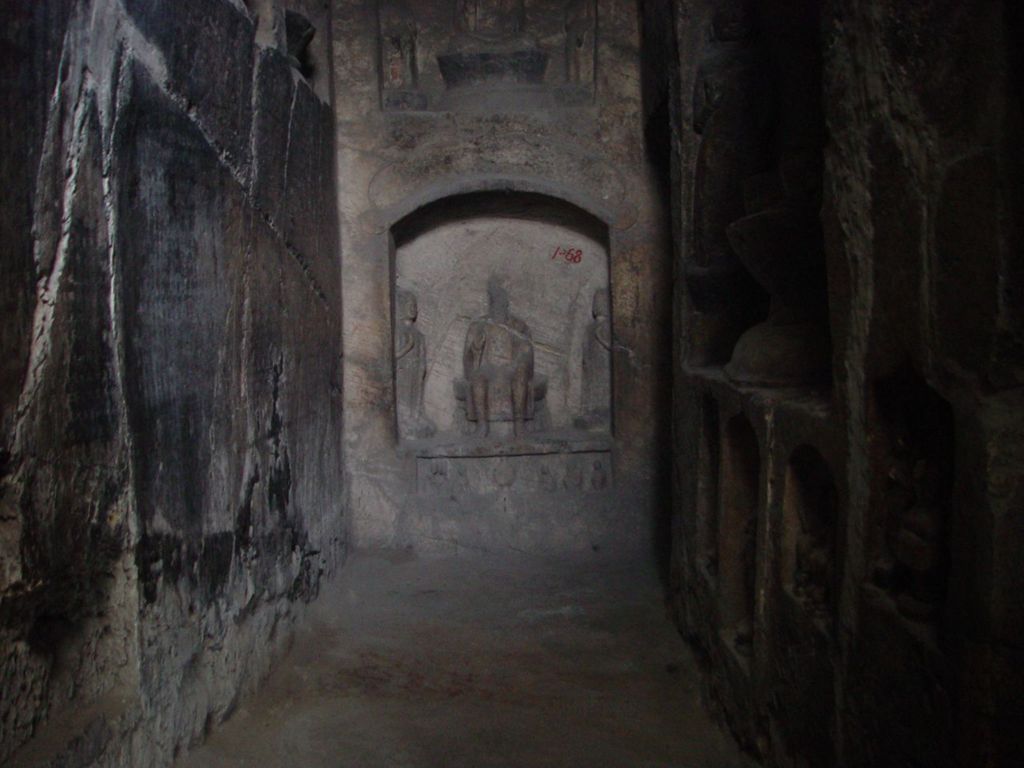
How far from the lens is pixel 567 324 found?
5391mm

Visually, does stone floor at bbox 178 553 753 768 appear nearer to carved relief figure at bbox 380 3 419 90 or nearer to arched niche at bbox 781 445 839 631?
arched niche at bbox 781 445 839 631

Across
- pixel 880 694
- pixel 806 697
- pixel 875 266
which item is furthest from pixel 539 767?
pixel 875 266

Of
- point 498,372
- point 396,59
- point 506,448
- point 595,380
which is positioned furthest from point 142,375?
point 595,380

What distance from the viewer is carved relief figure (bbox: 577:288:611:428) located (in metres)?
5.13

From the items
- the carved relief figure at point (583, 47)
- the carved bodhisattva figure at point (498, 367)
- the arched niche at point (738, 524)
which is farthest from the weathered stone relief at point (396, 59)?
the arched niche at point (738, 524)

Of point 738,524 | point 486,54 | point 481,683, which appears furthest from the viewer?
point 486,54

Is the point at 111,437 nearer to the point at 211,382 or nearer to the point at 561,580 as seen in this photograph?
the point at 211,382

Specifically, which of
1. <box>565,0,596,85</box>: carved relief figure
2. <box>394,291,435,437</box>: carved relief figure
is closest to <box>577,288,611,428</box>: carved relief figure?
<box>394,291,435,437</box>: carved relief figure

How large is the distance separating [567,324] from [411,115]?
163 cm

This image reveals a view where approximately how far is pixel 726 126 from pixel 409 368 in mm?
2580

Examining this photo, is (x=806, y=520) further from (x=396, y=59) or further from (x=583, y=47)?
(x=396, y=59)

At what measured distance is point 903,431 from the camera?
158cm

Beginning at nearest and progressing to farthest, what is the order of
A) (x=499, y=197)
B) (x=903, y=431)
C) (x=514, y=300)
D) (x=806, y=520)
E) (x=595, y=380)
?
(x=903, y=431) < (x=806, y=520) < (x=499, y=197) < (x=595, y=380) < (x=514, y=300)

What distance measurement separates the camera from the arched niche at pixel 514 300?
201 inches
